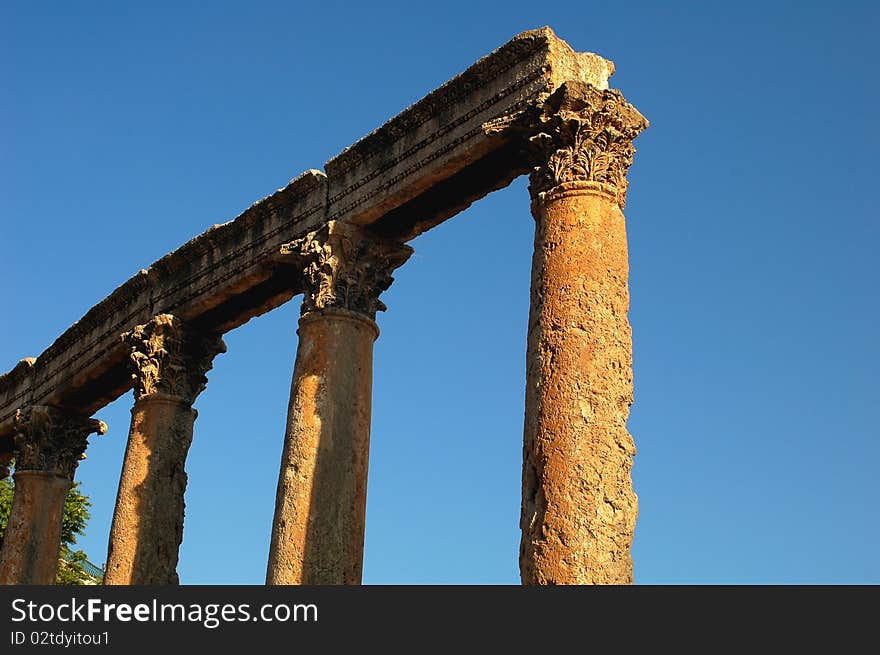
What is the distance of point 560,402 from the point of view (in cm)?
1188

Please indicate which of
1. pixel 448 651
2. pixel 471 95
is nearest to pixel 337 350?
pixel 471 95

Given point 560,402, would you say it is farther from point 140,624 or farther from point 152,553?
point 152,553

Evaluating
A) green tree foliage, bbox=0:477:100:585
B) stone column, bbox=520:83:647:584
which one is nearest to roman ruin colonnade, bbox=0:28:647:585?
stone column, bbox=520:83:647:584

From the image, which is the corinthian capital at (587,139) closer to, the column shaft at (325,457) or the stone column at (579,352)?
the stone column at (579,352)

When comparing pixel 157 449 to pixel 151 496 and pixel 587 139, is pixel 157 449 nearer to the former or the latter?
pixel 151 496

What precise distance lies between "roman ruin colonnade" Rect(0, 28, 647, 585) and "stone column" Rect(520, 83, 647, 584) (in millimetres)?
20

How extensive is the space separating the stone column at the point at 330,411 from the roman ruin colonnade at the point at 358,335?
26 millimetres

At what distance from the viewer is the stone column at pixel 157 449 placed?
18.3 m

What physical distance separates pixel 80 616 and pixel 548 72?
8065mm

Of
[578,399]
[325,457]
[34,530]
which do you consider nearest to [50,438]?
[34,530]

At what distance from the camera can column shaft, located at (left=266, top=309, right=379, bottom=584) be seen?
48.9 ft

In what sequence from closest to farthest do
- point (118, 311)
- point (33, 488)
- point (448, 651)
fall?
point (448, 651) → point (118, 311) → point (33, 488)

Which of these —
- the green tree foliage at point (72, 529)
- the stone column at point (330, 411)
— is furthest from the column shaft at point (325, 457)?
the green tree foliage at point (72, 529)

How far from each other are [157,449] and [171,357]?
1545 mm
